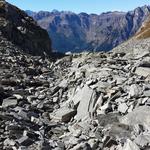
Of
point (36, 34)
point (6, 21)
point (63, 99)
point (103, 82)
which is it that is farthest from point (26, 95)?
point (36, 34)

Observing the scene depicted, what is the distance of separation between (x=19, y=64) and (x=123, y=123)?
26.0 meters

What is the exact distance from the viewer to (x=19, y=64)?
44.0m

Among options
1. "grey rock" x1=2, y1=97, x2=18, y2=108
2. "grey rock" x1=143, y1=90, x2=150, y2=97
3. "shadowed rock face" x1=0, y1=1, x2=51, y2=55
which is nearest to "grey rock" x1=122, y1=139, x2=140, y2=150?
"grey rock" x1=143, y1=90, x2=150, y2=97

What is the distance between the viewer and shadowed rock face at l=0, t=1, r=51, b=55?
7300 cm

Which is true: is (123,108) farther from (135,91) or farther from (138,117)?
(138,117)

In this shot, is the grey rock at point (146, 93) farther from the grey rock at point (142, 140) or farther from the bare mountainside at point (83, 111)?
the grey rock at point (142, 140)

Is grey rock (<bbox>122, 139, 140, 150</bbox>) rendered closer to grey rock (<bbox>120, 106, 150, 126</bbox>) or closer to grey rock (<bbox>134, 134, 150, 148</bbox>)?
grey rock (<bbox>134, 134, 150, 148</bbox>)

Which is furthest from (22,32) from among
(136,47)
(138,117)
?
(138,117)

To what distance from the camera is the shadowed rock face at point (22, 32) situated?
240 feet

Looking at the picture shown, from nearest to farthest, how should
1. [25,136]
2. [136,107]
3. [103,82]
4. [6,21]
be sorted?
[25,136] < [136,107] < [103,82] < [6,21]

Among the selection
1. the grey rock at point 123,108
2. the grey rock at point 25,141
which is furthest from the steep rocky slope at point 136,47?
the grey rock at point 25,141

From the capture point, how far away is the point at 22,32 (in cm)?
7850

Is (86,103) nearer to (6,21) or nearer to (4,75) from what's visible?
(4,75)

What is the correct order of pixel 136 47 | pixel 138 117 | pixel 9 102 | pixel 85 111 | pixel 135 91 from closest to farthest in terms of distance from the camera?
pixel 138 117
pixel 135 91
pixel 85 111
pixel 9 102
pixel 136 47
